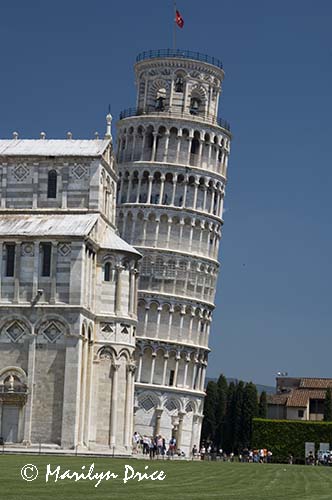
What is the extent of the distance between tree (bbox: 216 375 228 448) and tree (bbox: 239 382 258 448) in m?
2.57

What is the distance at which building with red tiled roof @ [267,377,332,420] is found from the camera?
128 meters

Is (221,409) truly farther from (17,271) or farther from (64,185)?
(17,271)

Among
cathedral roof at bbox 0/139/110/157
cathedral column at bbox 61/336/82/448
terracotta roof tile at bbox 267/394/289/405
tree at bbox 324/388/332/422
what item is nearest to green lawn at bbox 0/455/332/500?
cathedral column at bbox 61/336/82/448

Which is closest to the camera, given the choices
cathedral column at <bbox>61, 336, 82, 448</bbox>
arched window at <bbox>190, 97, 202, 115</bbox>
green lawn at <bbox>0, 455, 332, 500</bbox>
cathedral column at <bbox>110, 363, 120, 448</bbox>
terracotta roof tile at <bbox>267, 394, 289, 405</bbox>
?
green lawn at <bbox>0, 455, 332, 500</bbox>

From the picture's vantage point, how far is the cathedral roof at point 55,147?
78312mm

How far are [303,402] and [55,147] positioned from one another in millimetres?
57862

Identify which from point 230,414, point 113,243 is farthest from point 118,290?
point 230,414

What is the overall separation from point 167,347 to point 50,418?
41.4 metres

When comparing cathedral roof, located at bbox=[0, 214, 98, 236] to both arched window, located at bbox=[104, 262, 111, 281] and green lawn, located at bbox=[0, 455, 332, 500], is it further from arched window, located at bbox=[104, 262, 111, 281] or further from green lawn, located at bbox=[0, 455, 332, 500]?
green lawn, located at bbox=[0, 455, 332, 500]

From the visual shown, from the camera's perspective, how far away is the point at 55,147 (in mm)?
79312

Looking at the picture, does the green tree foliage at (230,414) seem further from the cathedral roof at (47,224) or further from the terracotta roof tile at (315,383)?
the cathedral roof at (47,224)

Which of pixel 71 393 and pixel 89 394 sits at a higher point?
pixel 71 393

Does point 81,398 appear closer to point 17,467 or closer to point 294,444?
point 17,467

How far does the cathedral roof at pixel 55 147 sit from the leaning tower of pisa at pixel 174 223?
32.8 metres
